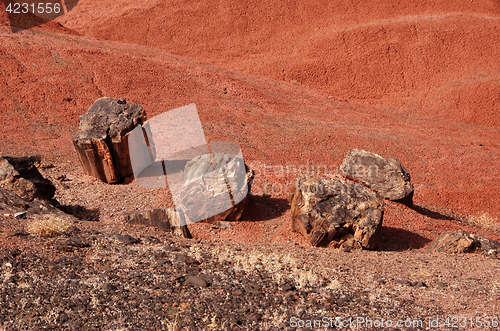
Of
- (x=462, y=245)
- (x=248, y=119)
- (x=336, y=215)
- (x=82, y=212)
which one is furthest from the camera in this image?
(x=248, y=119)

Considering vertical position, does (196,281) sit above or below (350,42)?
below

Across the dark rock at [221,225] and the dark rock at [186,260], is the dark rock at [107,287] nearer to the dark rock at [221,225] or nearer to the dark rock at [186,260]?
the dark rock at [186,260]

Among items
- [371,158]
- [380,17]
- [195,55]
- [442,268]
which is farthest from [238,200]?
[380,17]

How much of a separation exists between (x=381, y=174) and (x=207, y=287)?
8015 millimetres

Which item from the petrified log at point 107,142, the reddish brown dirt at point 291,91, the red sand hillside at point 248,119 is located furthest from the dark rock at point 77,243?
the red sand hillside at point 248,119

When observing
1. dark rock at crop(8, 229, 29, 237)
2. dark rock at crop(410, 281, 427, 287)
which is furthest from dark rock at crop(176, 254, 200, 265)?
dark rock at crop(410, 281, 427, 287)

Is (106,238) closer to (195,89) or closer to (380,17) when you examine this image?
(195,89)

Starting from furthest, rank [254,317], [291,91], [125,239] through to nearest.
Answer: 1. [291,91]
2. [125,239]
3. [254,317]

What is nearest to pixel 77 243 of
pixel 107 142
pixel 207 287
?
pixel 207 287

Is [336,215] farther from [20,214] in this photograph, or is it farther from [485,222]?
[485,222]

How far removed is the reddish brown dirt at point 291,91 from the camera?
12961mm

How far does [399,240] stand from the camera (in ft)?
28.5

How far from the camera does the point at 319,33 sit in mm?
31922

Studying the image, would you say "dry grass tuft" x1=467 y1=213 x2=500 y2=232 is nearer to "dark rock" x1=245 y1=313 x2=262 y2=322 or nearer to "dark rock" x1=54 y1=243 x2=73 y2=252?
"dark rock" x1=245 y1=313 x2=262 y2=322
